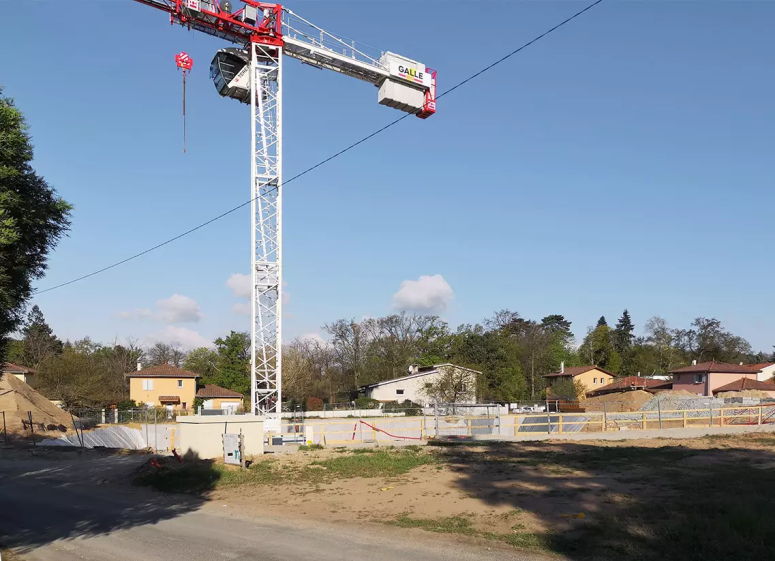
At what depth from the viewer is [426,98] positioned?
40.4 meters

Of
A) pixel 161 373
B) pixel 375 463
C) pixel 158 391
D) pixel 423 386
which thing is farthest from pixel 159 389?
pixel 375 463

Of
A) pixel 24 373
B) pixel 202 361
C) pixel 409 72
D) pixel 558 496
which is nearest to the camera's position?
pixel 558 496

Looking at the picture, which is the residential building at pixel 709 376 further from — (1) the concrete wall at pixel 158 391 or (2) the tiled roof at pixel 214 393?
(1) the concrete wall at pixel 158 391

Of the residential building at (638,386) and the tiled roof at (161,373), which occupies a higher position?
the tiled roof at (161,373)

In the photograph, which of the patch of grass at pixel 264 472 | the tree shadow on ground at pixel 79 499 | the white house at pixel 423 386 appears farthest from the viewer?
the white house at pixel 423 386

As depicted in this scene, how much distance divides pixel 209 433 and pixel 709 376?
66289mm

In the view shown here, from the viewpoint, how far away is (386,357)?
307 ft

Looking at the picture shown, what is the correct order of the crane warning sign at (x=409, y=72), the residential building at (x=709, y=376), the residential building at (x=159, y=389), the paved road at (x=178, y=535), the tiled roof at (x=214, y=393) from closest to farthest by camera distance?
the paved road at (x=178, y=535), the crane warning sign at (x=409, y=72), the residential building at (x=159, y=389), the tiled roof at (x=214, y=393), the residential building at (x=709, y=376)

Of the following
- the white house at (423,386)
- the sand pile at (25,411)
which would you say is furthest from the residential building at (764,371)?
the sand pile at (25,411)

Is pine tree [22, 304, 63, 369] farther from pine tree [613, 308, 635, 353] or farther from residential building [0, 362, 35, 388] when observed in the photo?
pine tree [613, 308, 635, 353]

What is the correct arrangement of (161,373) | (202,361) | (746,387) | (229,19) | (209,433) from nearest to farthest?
(209,433)
(229,19)
(746,387)
(161,373)
(202,361)

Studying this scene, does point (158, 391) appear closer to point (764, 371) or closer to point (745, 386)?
point (745, 386)

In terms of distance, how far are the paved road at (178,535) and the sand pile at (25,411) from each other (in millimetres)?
24990

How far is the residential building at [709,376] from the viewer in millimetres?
72550
